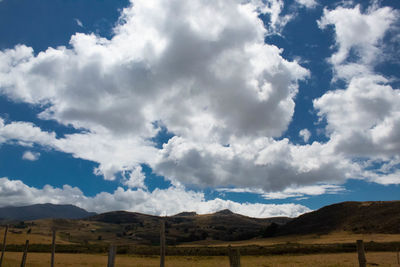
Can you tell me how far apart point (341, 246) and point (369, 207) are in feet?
266

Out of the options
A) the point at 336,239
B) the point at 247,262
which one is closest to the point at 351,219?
the point at 336,239

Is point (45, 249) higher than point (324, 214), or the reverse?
point (324, 214)

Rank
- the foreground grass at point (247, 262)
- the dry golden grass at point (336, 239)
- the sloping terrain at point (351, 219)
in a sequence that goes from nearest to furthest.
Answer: the foreground grass at point (247, 262) < the dry golden grass at point (336, 239) < the sloping terrain at point (351, 219)

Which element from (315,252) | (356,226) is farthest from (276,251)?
(356,226)

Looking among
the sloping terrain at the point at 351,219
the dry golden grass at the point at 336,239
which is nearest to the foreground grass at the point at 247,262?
the dry golden grass at the point at 336,239

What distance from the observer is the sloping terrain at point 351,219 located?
118500 mm

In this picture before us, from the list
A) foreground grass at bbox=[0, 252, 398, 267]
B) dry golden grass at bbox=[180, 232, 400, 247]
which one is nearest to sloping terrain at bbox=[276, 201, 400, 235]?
dry golden grass at bbox=[180, 232, 400, 247]

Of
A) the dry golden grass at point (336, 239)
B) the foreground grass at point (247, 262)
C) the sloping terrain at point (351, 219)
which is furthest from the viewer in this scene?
the sloping terrain at point (351, 219)

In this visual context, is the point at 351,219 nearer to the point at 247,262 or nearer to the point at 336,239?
the point at 336,239

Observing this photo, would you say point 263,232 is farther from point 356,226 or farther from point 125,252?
point 125,252

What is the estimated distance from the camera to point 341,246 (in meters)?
73.2

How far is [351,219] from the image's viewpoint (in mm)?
137500

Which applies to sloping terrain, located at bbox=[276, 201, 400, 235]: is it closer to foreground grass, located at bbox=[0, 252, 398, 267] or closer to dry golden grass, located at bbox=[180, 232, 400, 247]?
dry golden grass, located at bbox=[180, 232, 400, 247]

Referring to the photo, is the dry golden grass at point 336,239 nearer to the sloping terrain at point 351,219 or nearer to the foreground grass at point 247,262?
the sloping terrain at point 351,219
